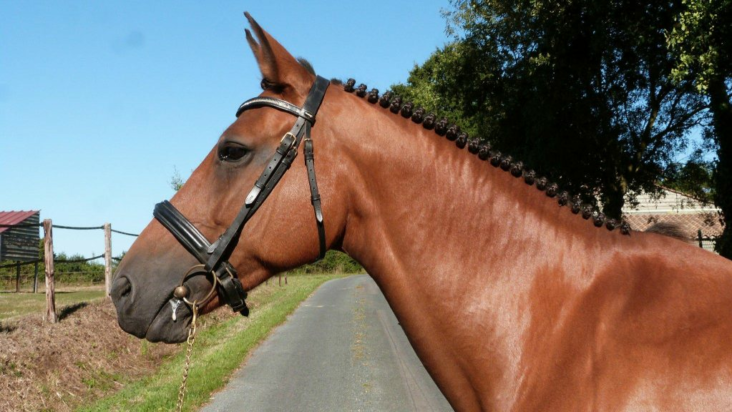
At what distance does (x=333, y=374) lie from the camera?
1021 cm

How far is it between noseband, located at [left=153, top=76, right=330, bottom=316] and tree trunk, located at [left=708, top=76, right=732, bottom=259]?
572 inches

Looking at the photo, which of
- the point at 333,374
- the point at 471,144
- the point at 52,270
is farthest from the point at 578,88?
the point at 471,144

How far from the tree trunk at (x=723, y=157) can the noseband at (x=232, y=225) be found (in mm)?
14523


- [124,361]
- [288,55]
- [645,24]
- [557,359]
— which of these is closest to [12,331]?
[124,361]

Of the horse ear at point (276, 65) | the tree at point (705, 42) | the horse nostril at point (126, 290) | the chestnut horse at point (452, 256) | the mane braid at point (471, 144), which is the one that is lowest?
the horse nostril at point (126, 290)

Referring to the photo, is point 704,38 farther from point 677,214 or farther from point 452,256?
point 677,214

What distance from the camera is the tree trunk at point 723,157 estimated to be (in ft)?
47.5

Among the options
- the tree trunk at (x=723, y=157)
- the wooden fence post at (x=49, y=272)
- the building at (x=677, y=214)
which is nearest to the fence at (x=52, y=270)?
the wooden fence post at (x=49, y=272)

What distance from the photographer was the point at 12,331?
9570 millimetres

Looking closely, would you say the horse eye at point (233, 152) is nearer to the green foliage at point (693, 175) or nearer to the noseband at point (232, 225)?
the noseband at point (232, 225)

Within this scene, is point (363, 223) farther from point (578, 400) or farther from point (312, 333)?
point (312, 333)

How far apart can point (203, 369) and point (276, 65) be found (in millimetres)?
8953

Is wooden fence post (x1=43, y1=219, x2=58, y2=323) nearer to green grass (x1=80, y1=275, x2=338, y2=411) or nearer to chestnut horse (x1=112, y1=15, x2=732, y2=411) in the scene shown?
green grass (x1=80, y1=275, x2=338, y2=411)

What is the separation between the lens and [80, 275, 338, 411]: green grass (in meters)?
8.31
